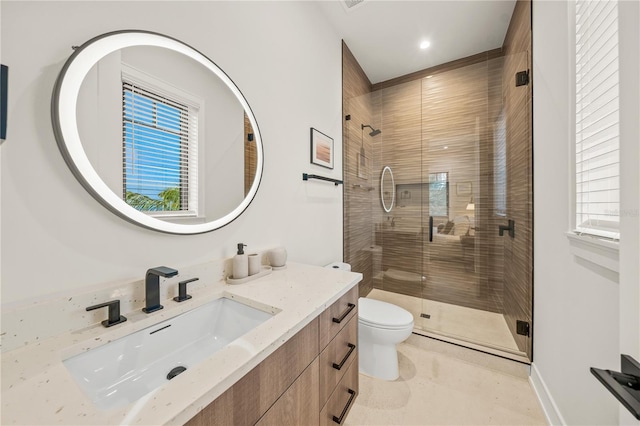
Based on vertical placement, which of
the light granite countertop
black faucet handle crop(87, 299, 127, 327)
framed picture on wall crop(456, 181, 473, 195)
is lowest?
the light granite countertop

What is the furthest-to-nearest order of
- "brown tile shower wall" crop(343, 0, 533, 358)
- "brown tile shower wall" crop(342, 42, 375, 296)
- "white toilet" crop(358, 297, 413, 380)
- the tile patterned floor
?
"brown tile shower wall" crop(342, 42, 375, 296), "brown tile shower wall" crop(343, 0, 533, 358), "white toilet" crop(358, 297, 413, 380), the tile patterned floor

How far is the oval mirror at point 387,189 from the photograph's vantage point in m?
2.76

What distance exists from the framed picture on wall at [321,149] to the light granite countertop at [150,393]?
3.96 feet

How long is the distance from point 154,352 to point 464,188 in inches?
105

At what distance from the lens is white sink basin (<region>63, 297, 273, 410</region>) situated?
2.07 feet

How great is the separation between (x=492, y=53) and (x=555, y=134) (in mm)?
1801

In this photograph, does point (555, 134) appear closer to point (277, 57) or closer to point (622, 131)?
point (622, 131)

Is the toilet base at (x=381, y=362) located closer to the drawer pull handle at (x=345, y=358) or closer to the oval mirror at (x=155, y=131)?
the drawer pull handle at (x=345, y=358)

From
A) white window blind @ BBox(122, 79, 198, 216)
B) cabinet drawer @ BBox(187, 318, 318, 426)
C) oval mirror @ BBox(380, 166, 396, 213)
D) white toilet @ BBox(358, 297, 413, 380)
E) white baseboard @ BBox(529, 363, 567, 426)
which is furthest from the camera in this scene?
oval mirror @ BBox(380, 166, 396, 213)

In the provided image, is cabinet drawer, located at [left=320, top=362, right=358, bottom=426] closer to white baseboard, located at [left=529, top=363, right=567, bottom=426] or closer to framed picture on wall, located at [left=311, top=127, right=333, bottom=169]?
white baseboard, located at [left=529, top=363, right=567, bottom=426]

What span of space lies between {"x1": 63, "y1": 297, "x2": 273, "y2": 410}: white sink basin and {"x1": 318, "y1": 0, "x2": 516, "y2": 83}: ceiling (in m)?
2.36

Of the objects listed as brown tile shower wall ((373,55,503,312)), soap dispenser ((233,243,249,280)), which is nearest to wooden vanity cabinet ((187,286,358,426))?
soap dispenser ((233,243,249,280))

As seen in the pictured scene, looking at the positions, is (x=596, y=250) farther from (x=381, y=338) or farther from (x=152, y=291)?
(x=152, y=291)

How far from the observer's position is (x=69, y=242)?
2.31ft
